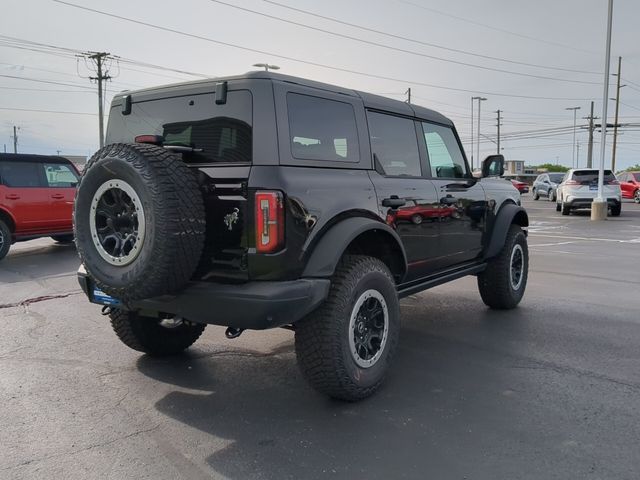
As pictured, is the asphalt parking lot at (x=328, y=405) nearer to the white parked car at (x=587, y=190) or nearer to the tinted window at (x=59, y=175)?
the tinted window at (x=59, y=175)

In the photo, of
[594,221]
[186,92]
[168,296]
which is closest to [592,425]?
[168,296]

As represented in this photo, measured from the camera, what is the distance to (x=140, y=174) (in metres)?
3.03

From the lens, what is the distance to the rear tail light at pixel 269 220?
312cm

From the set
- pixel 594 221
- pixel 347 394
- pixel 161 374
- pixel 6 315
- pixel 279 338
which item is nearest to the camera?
pixel 347 394

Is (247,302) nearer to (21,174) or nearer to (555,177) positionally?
(21,174)

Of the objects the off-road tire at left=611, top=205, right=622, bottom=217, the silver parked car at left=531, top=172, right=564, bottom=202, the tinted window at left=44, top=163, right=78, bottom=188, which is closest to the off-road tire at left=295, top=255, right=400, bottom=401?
the tinted window at left=44, top=163, right=78, bottom=188

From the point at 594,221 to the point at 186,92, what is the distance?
59.4 ft

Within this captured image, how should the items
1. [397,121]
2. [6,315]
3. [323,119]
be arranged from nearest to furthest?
[323,119]
[397,121]
[6,315]

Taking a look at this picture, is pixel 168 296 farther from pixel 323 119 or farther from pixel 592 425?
pixel 592 425

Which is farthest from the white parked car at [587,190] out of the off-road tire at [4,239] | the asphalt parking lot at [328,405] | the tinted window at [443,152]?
the off-road tire at [4,239]

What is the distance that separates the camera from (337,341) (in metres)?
3.35

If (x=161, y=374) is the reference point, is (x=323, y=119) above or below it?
above

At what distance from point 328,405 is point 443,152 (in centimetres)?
272

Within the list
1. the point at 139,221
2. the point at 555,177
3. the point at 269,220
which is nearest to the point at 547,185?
the point at 555,177
